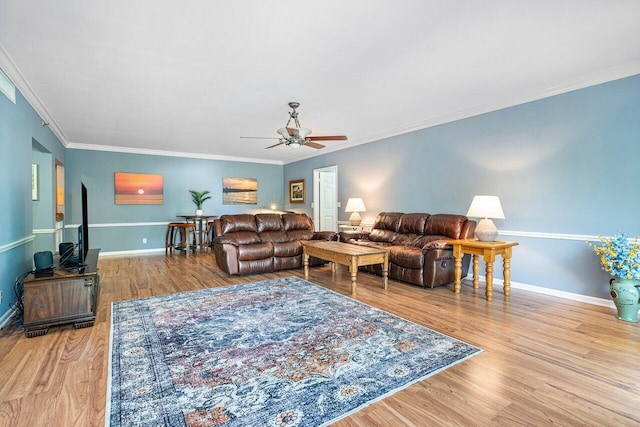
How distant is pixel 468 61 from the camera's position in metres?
2.96

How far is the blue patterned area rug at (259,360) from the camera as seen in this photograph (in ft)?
5.31

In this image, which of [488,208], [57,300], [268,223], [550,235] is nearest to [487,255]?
[488,208]

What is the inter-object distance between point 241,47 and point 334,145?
4268 mm

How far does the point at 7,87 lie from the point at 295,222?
4.01 m

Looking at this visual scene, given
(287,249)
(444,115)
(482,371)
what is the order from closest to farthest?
(482,371) → (444,115) → (287,249)

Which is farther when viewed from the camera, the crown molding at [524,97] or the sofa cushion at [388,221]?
the sofa cushion at [388,221]

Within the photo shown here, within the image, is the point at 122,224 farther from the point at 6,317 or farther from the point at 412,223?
the point at 412,223

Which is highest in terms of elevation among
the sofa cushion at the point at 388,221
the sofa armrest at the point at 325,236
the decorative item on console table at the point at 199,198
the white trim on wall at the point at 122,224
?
the decorative item on console table at the point at 199,198

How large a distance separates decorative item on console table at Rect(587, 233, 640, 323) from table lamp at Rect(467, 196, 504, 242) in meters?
1.02

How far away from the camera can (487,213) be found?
3695 millimetres

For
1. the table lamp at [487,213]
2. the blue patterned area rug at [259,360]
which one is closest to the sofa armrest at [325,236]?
the blue patterned area rug at [259,360]

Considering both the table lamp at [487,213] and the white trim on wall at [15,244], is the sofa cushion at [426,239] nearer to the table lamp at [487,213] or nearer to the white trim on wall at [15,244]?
the table lamp at [487,213]

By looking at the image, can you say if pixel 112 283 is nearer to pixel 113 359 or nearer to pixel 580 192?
pixel 113 359

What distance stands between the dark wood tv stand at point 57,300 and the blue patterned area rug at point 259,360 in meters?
0.30
